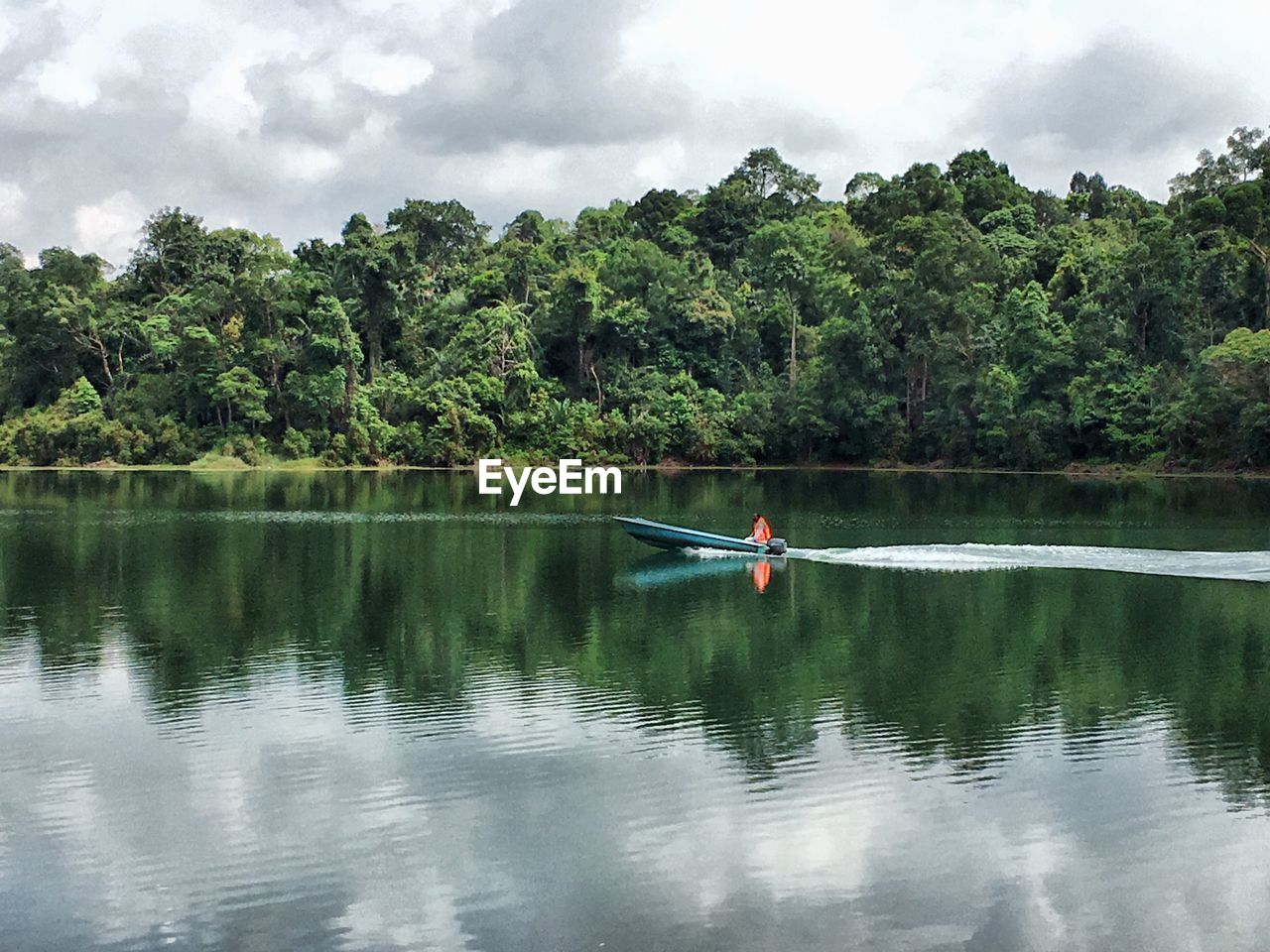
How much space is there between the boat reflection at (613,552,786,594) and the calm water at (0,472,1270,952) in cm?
20

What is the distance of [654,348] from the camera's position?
228 feet

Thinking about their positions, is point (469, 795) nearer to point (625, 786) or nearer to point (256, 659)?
point (625, 786)

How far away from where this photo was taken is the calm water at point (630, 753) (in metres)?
8.71

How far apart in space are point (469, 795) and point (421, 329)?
60763 millimetres

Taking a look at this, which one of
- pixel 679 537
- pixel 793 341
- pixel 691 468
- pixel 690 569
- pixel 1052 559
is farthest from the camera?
pixel 793 341

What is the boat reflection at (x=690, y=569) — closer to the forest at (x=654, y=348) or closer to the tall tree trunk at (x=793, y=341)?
the forest at (x=654, y=348)

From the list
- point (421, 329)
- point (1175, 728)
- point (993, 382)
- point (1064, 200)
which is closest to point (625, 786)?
point (1175, 728)

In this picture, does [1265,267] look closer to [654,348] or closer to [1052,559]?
[654,348]

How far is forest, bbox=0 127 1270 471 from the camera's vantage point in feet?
190

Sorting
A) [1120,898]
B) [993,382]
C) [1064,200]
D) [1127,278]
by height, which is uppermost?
[1064,200]

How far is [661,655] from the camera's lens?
1727cm

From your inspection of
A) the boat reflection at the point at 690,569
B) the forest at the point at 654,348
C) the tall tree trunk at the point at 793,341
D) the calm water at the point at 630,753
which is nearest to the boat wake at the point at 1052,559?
the calm water at the point at 630,753

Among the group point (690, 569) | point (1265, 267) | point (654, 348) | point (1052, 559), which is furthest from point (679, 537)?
point (654, 348)

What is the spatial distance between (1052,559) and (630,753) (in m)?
16.5
